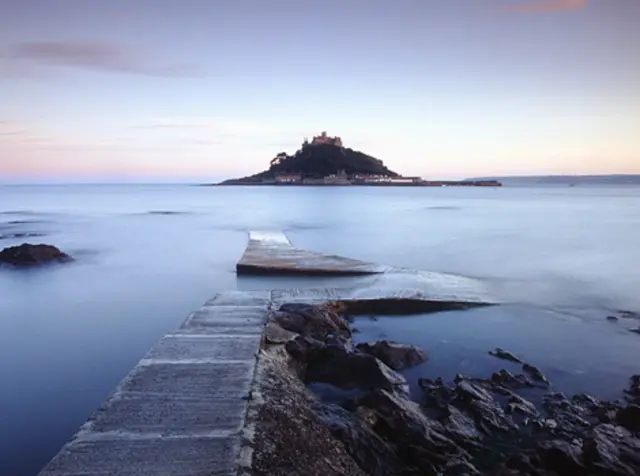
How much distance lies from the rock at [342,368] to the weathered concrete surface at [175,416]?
2.01 ft

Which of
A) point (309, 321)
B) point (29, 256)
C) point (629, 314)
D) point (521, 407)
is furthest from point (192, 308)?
point (629, 314)

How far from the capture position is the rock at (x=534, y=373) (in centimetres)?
596

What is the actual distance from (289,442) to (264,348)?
200 centimetres

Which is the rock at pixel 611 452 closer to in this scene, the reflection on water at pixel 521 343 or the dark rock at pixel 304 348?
the reflection on water at pixel 521 343

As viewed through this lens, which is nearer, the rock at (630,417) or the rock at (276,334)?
the rock at (630,417)

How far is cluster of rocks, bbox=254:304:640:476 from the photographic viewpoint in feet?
12.5

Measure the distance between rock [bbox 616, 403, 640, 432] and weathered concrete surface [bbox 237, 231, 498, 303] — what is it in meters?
4.11

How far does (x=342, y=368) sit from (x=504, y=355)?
2580mm

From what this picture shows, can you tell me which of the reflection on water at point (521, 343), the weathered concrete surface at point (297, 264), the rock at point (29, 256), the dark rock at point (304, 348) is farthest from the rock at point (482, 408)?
the rock at point (29, 256)

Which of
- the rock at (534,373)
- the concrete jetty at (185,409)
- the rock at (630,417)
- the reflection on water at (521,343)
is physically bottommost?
the reflection on water at (521,343)

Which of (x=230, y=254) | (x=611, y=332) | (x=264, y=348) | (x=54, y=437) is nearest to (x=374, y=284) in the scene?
(x=611, y=332)

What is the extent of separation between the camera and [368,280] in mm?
10547

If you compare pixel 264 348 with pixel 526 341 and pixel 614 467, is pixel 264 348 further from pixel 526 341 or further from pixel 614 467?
pixel 526 341

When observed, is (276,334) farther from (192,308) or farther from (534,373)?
(192,308)
